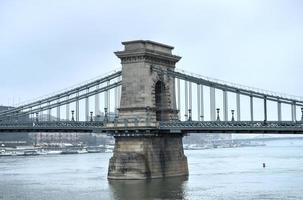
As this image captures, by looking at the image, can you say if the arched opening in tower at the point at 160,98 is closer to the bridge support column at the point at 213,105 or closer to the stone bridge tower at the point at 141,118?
the stone bridge tower at the point at 141,118

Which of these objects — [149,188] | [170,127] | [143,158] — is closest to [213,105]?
[170,127]

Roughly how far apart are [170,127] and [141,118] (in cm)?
418

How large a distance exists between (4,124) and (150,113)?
27.9 meters

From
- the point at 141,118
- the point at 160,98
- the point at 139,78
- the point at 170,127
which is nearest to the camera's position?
the point at 170,127

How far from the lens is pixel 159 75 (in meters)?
94.8

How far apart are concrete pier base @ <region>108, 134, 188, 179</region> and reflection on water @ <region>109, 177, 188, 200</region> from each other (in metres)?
1.33

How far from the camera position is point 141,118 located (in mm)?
91438

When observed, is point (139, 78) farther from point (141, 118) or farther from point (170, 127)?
point (170, 127)

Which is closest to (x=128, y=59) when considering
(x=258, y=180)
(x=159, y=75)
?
(x=159, y=75)

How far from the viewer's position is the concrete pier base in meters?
90.4

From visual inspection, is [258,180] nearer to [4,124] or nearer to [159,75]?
[159,75]

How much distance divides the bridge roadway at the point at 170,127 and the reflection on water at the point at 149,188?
634 centimetres

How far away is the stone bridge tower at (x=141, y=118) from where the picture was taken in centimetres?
9081

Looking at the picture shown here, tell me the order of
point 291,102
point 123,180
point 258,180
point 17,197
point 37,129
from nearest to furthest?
point 17,197 < point 291,102 < point 123,180 < point 258,180 < point 37,129
